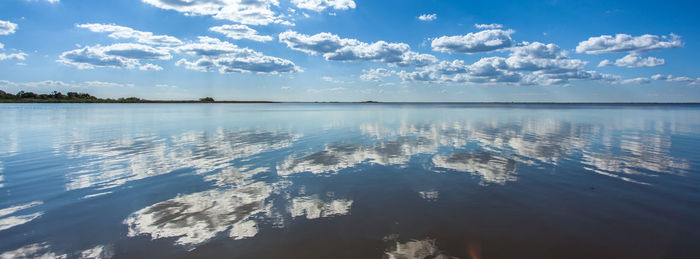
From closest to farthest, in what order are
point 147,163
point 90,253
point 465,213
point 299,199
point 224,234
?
point 90,253 → point 224,234 → point 465,213 → point 299,199 → point 147,163

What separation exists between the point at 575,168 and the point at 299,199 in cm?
1335

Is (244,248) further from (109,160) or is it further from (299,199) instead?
(109,160)

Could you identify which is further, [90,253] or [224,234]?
[224,234]

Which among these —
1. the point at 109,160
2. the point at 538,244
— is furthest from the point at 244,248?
the point at 109,160

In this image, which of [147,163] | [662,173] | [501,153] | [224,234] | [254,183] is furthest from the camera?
[501,153]

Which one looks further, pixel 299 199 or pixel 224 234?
pixel 299 199

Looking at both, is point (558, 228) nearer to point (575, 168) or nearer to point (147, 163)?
point (575, 168)

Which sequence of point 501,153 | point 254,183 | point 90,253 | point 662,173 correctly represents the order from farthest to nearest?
1. point 501,153
2. point 662,173
3. point 254,183
4. point 90,253

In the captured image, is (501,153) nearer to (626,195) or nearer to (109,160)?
(626,195)

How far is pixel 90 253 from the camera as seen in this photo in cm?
639

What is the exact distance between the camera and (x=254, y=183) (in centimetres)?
1166

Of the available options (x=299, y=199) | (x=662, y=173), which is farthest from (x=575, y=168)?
(x=299, y=199)

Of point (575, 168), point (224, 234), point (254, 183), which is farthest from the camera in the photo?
point (575, 168)

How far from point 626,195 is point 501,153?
27.2ft
